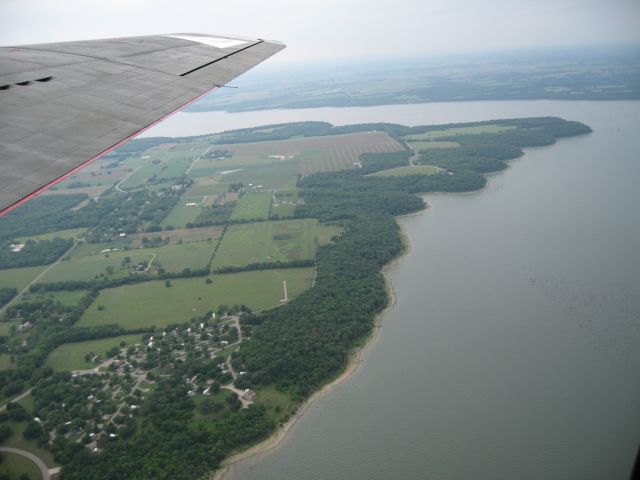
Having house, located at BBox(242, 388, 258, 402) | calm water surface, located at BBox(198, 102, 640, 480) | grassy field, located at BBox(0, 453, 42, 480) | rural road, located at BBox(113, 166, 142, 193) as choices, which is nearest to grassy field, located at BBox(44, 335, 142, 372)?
grassy field, located at BBox(0, 453, 42, 480)

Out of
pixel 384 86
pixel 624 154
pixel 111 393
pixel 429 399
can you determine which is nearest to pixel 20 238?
pixel 111 393

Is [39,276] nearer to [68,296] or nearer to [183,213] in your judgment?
[68,296]

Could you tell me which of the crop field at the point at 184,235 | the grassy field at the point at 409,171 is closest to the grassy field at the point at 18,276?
the crop field at the point at 184,235

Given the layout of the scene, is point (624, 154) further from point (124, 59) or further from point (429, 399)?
point (124, 59)

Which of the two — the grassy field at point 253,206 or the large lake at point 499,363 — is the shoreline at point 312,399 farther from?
the grassy field at point 253,206

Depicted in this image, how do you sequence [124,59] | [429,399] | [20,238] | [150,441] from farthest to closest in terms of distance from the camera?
[20,238] → [429,399] → [150,441] → [124,59]

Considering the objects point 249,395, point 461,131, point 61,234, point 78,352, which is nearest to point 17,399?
point 78,352
